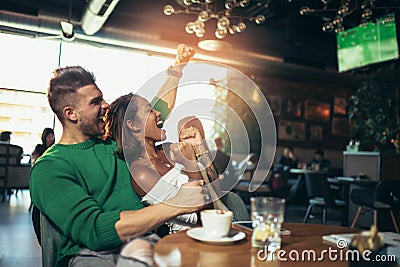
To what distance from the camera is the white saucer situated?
1057 mm

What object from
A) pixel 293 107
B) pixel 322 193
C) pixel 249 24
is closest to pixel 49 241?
pixel 322 193

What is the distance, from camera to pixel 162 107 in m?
2.14

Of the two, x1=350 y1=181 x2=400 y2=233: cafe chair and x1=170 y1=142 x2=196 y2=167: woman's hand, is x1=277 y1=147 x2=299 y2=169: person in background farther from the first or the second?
x1=170 y1=142 x2=196 y2=167: woman's hand

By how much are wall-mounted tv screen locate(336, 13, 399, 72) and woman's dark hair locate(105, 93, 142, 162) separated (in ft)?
14.8

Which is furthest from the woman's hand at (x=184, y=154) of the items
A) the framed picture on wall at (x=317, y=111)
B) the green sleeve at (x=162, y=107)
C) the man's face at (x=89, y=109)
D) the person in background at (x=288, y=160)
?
the framed picture on wall at (x=317, y=111)

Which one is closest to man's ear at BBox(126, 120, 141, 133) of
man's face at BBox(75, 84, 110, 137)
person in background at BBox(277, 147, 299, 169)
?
man's face at BBox(75, 84, 110, 137)

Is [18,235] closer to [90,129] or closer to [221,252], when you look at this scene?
[90,129]

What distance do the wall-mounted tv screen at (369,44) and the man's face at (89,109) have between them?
4655mm

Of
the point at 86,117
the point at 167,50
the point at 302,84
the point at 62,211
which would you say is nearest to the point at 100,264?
the point at 62,211

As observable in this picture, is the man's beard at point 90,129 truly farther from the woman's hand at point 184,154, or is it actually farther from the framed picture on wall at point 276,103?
the framed picture on wall at point 276,103

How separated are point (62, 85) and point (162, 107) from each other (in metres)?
0.67

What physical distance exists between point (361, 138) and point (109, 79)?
459 cm

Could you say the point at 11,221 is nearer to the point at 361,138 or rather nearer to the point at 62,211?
the point at 62,211

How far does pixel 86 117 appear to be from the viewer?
1604 millimetres
